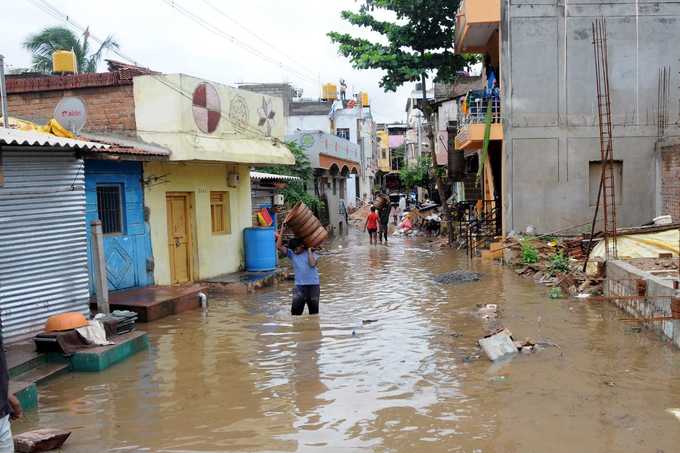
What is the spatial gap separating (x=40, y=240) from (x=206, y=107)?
5.88 m

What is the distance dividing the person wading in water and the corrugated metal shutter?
2969mm

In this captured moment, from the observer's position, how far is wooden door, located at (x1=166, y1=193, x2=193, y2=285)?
13.3 metres

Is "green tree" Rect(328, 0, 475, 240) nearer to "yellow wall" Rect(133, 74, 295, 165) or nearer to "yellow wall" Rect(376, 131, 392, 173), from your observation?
"yellow wall" Rect(133, 74, 295, 165)

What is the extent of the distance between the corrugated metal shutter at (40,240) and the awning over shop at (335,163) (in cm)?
1844

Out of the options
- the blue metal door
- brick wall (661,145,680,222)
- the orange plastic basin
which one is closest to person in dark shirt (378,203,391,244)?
brick wall (661,145,680,222)

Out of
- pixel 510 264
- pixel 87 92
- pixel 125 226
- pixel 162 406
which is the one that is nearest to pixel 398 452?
pixel 162 406

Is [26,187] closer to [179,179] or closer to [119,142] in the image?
[119,142]

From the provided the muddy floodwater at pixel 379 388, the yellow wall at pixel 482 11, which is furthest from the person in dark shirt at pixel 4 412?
the yellow wall at pixel 482 11

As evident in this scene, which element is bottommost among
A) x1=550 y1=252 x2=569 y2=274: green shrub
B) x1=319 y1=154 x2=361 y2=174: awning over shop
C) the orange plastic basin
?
x1=550 y1=252 x2=569 y2=274: green shrub

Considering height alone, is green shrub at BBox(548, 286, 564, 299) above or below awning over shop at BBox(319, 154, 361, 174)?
below

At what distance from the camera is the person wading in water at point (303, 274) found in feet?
31.7

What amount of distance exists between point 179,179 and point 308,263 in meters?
5.00

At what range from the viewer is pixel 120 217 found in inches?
464

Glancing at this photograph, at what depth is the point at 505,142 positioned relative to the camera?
17.1 m
